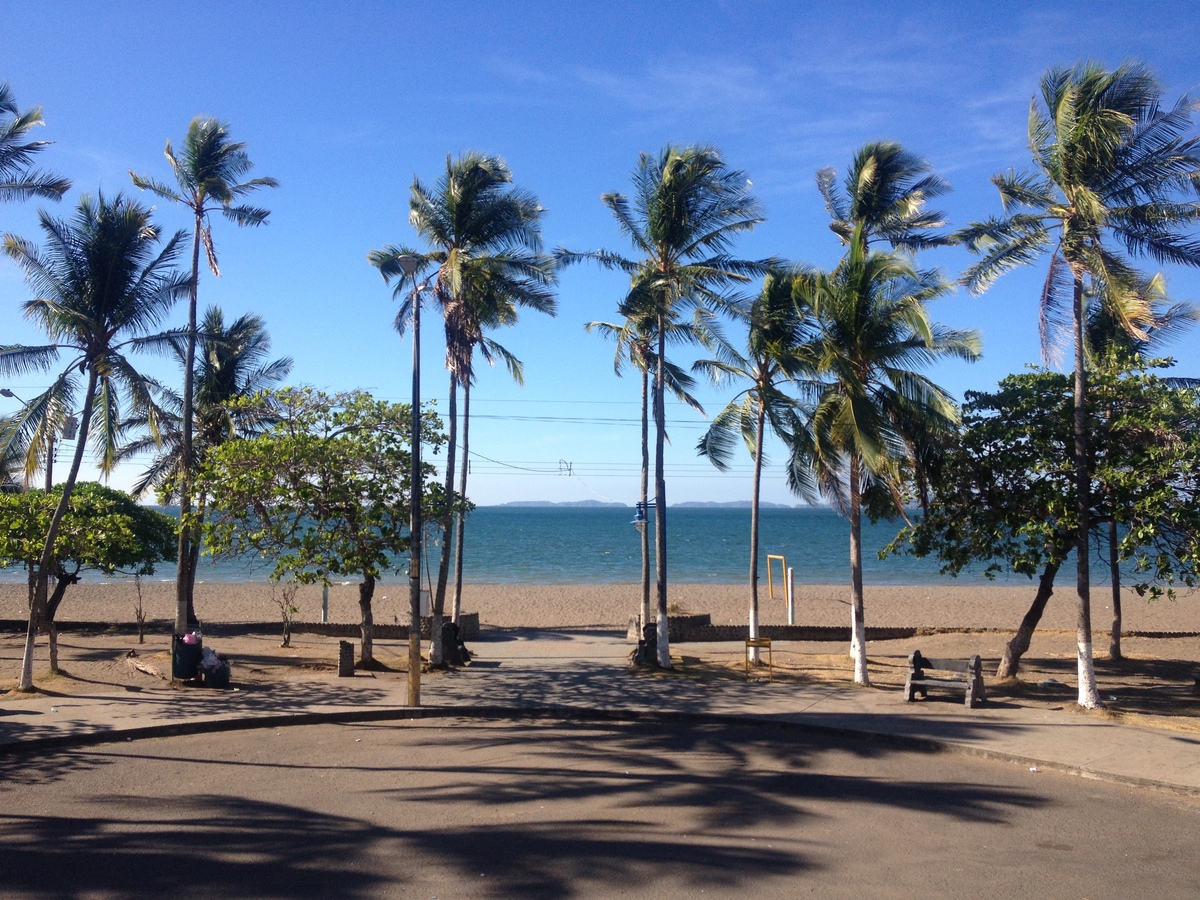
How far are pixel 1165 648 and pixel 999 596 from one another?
19.2 meters

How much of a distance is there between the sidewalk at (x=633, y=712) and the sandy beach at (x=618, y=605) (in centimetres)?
1121

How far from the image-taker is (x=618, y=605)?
34.2 metres

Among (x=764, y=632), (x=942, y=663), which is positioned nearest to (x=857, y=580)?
(x=942, y=663)

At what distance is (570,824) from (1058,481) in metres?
10.4

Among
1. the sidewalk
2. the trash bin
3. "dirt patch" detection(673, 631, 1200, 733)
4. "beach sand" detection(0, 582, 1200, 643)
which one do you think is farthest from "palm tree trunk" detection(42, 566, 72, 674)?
"dirt patch" detection(673, 631, 1200, 733)

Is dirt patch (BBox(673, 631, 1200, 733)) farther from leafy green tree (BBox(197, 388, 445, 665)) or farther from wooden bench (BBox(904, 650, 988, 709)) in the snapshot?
leafy green tree (BBox(197, 388, 445, 665))

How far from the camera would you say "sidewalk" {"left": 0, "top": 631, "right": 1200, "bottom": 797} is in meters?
10.1

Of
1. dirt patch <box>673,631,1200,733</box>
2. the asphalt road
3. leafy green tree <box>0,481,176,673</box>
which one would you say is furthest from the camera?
leafy green tree <box>0,481,176,673</box>

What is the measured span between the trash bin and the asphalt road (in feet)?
13.7

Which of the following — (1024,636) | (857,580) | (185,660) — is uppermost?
(857,580)

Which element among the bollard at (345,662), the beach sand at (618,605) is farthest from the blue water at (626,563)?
the bollard at (345,662)

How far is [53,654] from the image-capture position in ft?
49.8

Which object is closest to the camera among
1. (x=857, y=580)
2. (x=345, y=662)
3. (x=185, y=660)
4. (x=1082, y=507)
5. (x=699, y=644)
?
(x=1082, y=507)

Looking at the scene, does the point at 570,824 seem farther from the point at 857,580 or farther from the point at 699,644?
the point at 699,644
